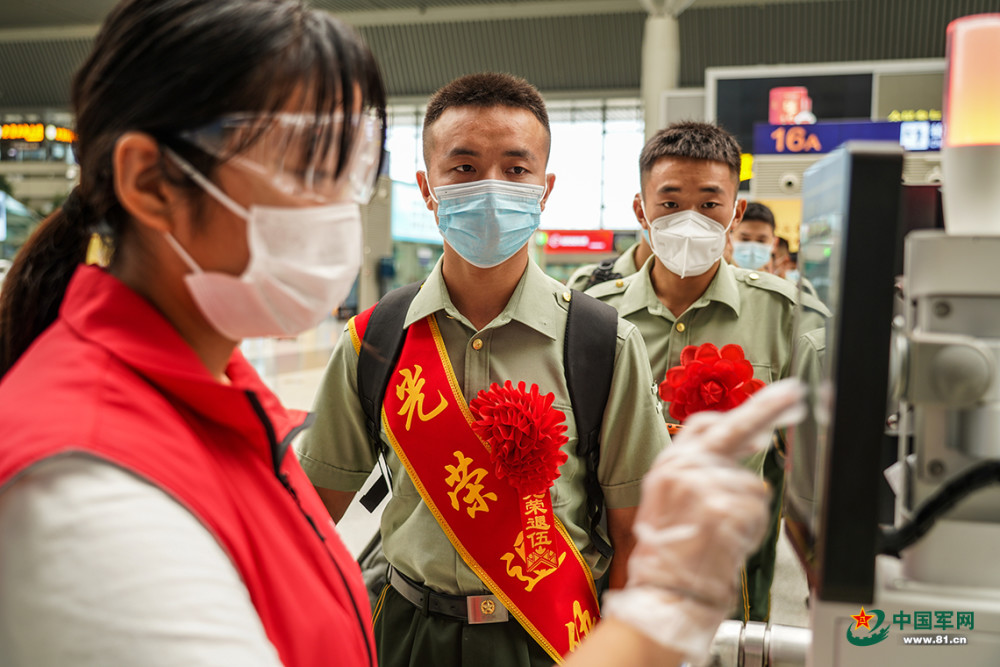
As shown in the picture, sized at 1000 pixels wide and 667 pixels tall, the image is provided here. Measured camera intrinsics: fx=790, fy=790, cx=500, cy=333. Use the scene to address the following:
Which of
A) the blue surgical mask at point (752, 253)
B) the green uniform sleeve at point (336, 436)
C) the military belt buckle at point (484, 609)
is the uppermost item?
the blue surgical mask at point (752, 253)

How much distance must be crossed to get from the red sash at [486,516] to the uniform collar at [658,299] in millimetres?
1241

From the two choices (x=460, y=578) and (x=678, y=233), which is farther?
(x=678, y=233)

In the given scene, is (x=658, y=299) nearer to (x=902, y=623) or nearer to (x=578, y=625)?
(x=578, y=625)

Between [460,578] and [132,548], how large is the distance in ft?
3.33

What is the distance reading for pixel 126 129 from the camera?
2.73ft

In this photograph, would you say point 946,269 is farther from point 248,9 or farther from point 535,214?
point 535,214

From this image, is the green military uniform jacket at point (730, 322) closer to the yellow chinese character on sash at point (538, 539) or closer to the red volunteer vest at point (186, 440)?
the yellow chinese character on sash at point (538, 539)

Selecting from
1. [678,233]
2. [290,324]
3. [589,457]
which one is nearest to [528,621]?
[589,457]

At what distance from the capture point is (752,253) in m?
4.93

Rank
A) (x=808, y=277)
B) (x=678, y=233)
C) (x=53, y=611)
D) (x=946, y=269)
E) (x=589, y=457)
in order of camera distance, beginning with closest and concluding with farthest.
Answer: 1. (x=53, y=611)
2. (x=946, y=269)
3. (x=808, y=277)
4. (x=589, y=457)
5. (x=678, y=233)

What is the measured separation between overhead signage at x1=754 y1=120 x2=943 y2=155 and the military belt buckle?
5.71 meters

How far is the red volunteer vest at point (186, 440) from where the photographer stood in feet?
2.32

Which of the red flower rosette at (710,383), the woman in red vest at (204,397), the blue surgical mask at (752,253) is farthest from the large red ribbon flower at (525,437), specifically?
the blue surgical mask at (752,253)

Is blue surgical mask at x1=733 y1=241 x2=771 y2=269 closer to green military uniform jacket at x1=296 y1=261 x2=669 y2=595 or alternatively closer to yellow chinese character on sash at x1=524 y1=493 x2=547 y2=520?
green military uniform jacket at x1=296 y1=261 x2=669 y2=595
